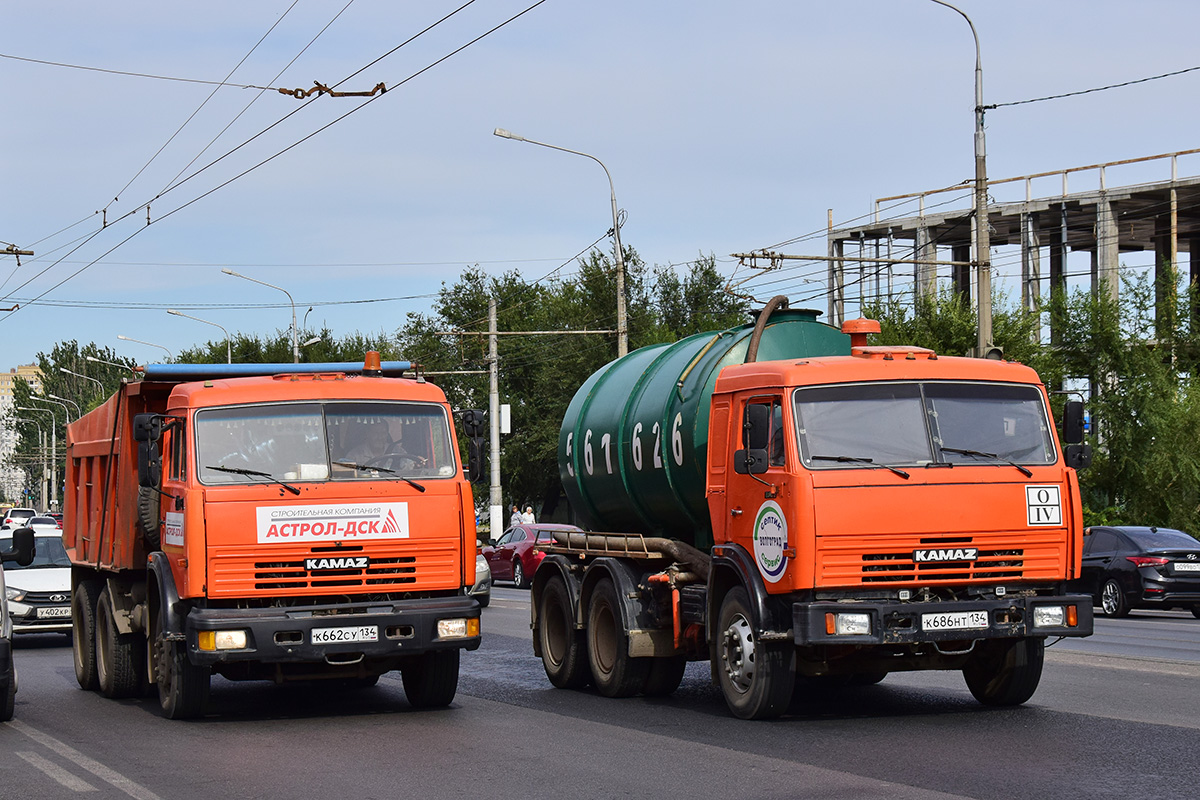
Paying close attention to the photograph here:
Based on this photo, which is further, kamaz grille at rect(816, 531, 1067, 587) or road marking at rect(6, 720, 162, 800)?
kamaz grille at rect(816, 531, 1067, 587)

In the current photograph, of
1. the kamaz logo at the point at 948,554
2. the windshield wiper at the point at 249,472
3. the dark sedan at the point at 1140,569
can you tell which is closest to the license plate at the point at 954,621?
the kamaz logo at the point at 948,554

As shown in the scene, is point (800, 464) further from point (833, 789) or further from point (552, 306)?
point (552, 306)

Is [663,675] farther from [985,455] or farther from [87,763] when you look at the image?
[87,763]

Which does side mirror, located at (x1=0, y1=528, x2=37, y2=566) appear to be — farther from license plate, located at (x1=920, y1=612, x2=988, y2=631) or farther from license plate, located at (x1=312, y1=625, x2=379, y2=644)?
license plate, located at (x1=920, y1=612, x2=988, y2=631)

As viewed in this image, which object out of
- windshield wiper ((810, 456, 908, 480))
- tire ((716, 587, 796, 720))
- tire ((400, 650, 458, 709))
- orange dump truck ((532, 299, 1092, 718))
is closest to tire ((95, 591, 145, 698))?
tire ((400, 650, 458, 709))

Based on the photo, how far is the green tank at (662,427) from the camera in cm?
1223

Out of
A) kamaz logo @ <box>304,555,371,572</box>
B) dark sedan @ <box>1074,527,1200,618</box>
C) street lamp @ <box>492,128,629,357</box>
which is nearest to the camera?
kamaz logo @ <box>304,555,371,572</box>

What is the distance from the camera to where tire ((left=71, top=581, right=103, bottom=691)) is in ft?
47.7

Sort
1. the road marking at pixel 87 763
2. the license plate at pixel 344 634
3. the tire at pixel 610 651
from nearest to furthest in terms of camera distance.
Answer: the road marking at pixel 87 763 → the license plate at pixel 344 634 → the tire at pixel 610 651

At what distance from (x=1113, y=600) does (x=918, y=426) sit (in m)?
14.8

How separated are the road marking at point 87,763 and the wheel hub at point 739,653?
4200 millimetres

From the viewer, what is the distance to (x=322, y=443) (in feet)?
38.2

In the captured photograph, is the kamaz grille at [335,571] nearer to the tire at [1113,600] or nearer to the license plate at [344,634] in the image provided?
the license plate at [344,634]

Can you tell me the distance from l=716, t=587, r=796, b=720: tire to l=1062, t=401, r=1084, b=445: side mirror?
8.34ft
